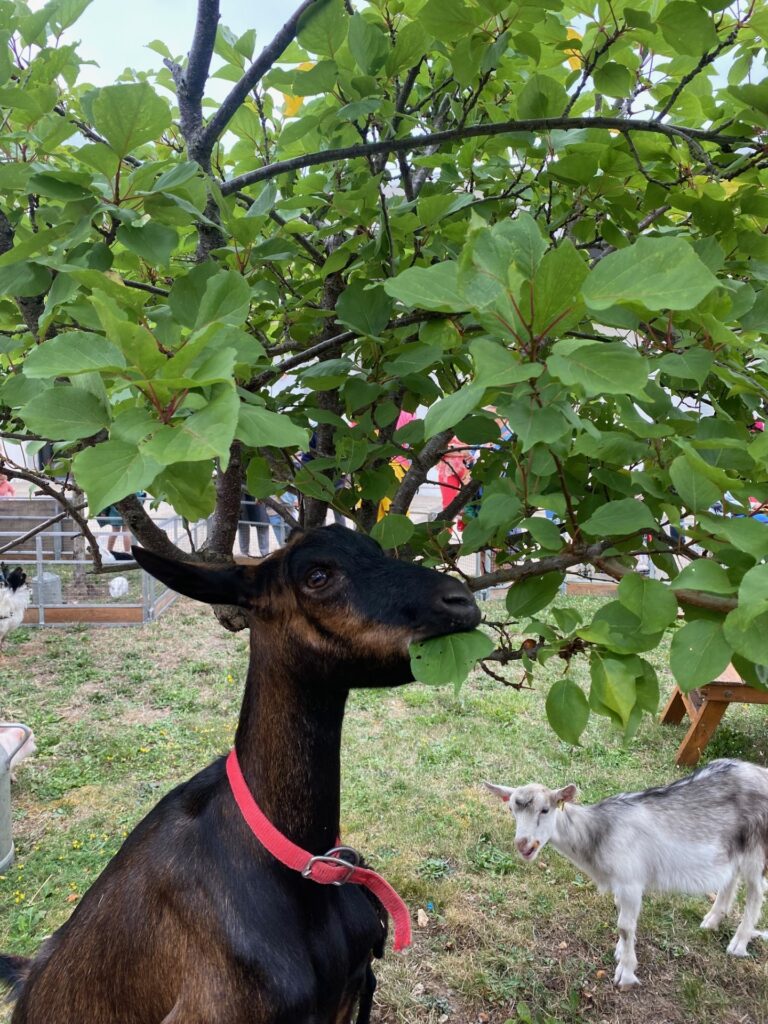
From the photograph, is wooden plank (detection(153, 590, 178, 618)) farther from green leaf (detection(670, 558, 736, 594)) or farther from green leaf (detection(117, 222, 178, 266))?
green leaf (detection(670, 558, 736, 594))

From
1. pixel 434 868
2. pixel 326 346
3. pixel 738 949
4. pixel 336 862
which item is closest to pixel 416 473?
pixel 326 346

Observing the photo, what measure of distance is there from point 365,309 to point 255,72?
24.7 inches

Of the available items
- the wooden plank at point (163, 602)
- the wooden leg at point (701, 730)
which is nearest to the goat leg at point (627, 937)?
the wooden leg at point (701, 730)

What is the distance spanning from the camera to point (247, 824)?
188cm

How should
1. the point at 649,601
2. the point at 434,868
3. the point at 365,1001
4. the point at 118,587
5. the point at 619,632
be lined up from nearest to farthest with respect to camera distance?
the point at 649,601 < the point at 619,632 < the point at 365,1001 < the point at 434,868 < the point at 118,587

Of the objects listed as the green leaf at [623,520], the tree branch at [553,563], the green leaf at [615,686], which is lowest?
the green leaf at [615,686]

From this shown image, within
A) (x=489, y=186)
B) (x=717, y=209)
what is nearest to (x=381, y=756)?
(x=489, y=186)

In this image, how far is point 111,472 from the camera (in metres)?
0.94

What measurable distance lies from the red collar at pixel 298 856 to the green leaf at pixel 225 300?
3.95 ft

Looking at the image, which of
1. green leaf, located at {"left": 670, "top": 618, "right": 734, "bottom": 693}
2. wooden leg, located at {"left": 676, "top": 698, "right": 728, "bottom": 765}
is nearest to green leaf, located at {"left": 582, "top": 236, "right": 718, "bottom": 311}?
green leaf, located at {"left": 670, "top": 618, "right": 734, "bottom": 693}

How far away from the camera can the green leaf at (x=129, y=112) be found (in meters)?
1.28

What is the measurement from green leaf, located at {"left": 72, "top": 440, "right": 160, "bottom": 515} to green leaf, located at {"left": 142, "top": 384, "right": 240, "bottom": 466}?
0.03 meters

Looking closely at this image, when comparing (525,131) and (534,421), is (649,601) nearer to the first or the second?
(534,421)

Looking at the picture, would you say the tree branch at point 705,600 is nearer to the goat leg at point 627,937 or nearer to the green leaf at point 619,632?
the green leaf at point 619,632
